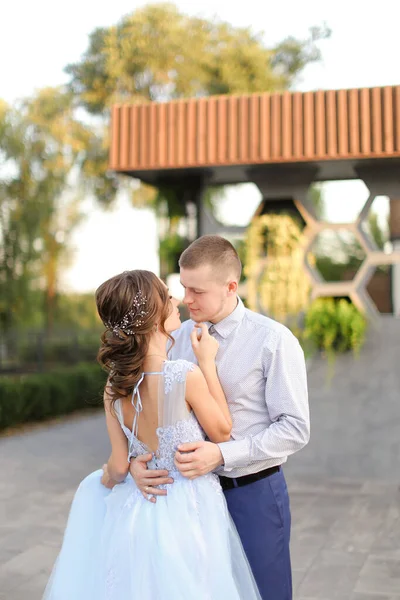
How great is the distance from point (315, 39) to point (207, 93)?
383 cm

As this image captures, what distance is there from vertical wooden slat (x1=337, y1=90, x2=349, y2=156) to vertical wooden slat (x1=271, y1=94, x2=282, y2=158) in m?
0.55

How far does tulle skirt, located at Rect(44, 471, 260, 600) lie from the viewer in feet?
7.30

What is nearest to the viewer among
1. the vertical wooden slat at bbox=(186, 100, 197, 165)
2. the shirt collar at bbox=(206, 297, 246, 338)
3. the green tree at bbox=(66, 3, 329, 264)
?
the shirt collar at bbox=(206, 297, 246, 338)

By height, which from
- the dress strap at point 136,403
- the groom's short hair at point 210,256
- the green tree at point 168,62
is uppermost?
the green tree at point 168,62

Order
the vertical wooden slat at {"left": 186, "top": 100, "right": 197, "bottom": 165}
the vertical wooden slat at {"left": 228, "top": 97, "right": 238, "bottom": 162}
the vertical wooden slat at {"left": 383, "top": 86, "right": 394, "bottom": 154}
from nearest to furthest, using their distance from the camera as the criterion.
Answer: the vertical wooden slat at {"left": 383, "top": 86, "right": 394, "bottom": 154} < the vertical wooden slat at {"left": 228, "top": 97, "right": 238, "bottom": 162} < the vertical wooden slat at {"left": 186, "top": 100, "right": 197, "bottom": 165}

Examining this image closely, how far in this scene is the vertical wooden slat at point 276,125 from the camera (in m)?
7.29

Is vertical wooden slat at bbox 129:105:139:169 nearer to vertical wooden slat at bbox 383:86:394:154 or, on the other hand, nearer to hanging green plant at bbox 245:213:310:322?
hanging green plant at bbox 245:213:310:322

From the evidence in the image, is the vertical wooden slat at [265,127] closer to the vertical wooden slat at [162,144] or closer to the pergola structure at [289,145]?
the pergola structure at [289,145]

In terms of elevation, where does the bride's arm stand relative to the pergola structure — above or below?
below

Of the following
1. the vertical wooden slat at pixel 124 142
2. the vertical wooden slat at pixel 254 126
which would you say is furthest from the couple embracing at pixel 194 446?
the vertical wooden slat at pixel 124 142

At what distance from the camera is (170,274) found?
8258mm

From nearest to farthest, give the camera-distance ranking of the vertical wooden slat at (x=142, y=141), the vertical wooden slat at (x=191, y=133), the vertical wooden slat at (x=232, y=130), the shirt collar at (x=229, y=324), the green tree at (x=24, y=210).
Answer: the shirt collar at (x=229, y=324), the vertical wooden slat at (x=232, y=130), the vertical wooden slat at (x=191, y=133), the vertical wooden slat at (x=142, y=141), the green tree at (x=24, y=210)

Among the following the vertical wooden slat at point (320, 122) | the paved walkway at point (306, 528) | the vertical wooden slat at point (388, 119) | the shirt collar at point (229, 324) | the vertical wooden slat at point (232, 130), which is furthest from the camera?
the vertical wooden slat at point (232, 130)

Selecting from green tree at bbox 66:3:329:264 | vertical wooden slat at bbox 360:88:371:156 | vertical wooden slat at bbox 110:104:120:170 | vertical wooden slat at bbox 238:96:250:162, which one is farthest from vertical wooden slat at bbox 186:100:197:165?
green tree at bbox 66:3:329:264
